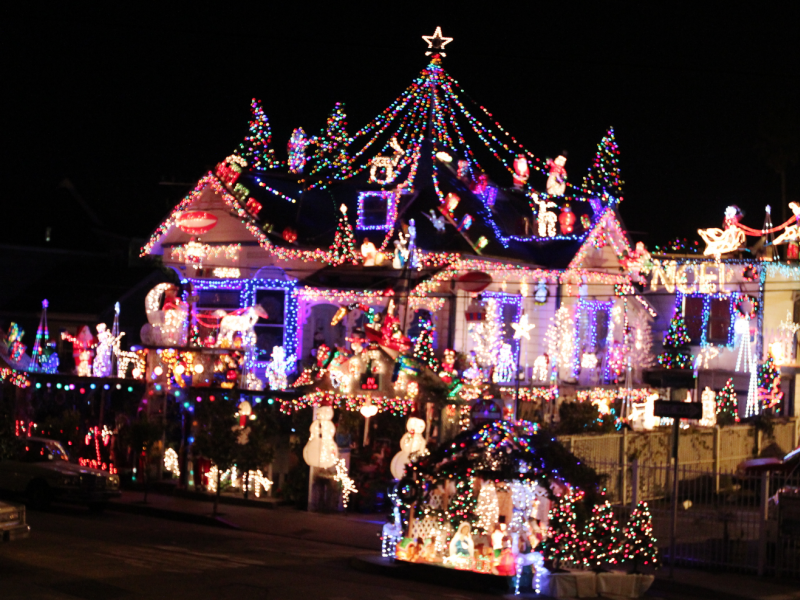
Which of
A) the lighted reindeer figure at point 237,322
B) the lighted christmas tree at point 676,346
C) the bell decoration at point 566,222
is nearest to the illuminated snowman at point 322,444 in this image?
the lighted reindeer figure at point 237,322

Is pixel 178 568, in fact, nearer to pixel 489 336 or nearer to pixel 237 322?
pixel 237 322

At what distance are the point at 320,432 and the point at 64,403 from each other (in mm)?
8581

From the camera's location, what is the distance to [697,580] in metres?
14.8

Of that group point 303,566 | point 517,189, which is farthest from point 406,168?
point 303,566

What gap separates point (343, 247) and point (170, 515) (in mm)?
9899

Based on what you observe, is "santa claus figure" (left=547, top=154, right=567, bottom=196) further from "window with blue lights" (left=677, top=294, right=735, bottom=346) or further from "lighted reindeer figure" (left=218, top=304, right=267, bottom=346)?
"lighted reindeer figure" (left=218, top=304, right=267, bottom=346)

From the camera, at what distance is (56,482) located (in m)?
19.8

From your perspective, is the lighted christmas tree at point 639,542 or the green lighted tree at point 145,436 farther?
the green lighted tree at point 145,436

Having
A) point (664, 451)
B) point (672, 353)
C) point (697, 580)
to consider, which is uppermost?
point (672, 353)

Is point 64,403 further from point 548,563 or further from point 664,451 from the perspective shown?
point 548,563

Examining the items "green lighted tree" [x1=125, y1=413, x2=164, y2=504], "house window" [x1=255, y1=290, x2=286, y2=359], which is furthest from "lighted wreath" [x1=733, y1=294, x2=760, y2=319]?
"green lighted tree" [x1=125, y1=413, x2=164, y2=504]

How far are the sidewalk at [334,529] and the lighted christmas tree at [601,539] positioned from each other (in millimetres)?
730

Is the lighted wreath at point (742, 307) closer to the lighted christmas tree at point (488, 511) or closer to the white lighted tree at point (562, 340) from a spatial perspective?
the white lighted tree at point (562, 340)

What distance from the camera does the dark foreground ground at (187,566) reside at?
12203 millimetres
